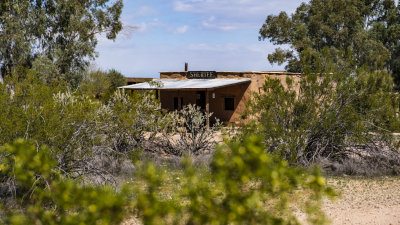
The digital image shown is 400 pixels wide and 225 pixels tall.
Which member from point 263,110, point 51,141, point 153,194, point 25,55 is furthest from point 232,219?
point 25,55

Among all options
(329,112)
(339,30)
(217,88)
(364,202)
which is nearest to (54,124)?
(364,202)

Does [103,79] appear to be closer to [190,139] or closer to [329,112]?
[190,139]

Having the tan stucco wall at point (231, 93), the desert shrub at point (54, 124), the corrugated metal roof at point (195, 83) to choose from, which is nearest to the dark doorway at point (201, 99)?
the tan stucco wall at point (231, 93)

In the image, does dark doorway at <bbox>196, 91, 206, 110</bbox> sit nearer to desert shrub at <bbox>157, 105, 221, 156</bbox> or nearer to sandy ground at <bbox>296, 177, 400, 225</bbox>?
desert shrub at <bbox>157, 105, 221, 156</bbox>

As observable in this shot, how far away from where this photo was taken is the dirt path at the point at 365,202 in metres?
7.96

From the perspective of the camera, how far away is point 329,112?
1280 cm

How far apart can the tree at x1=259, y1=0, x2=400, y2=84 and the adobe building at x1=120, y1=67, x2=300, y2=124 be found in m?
11.7

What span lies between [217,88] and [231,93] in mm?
772

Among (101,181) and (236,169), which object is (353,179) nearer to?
(101,181)

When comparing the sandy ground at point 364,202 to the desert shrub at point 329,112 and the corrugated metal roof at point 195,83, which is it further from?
the corrugated metal roof at point 195,83

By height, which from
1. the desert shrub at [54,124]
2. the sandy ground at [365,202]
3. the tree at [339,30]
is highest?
the tree at [339,30]

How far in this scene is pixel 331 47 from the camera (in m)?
36.2

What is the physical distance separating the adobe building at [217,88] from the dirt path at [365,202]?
12006mm

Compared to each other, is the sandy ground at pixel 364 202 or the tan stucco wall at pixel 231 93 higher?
the tan stucco wall at pixel 231 93
